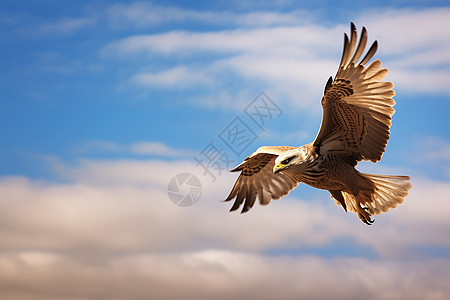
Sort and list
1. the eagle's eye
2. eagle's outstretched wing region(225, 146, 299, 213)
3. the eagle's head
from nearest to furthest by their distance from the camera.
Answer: the eagle's head, the eagle's eye, eagle's outstretched wing region(225, 146, 299, 213)

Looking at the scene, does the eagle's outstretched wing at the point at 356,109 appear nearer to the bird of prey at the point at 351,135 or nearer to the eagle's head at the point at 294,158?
A: the bird of prey at the point at 351,135

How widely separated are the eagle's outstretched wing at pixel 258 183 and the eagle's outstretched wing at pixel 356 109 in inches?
79.2

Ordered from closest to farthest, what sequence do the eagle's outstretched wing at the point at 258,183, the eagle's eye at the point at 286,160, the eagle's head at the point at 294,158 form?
the eagle's head at the point at 294,158 → the eagle's eye at the point at 286,160 → the eagle's outstretched wing at the point at 258,183

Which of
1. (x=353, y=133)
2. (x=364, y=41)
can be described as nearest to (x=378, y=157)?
(x=353, y=133)

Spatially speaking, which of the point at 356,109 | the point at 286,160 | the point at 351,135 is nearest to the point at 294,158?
the point at 286,160

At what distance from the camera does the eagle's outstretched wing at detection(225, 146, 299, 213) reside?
10755 millimetres

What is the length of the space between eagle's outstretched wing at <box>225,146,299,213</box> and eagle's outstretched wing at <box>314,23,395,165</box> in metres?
2.01

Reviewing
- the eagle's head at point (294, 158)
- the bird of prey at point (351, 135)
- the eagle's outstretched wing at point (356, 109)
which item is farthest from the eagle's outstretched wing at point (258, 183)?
the eagle's outstretched wing at point (356, 109)

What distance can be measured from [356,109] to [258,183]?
2878 mm

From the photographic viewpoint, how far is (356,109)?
8656 mm

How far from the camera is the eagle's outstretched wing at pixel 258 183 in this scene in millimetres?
10755

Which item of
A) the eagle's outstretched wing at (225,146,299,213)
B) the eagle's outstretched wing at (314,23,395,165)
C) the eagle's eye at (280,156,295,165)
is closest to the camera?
the eagle's outstretched wing at (314,23,395,165)

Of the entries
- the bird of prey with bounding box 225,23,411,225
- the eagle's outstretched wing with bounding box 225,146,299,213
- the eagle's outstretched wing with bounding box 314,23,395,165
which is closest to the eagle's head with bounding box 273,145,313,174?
the bird of prey with bounding box 225,23,411,225

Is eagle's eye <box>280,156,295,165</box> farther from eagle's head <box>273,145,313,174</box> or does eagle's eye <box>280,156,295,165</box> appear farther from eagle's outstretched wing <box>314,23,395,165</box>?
eagle's outstretched wing <box>314,23,395,165</box>
